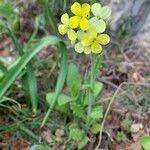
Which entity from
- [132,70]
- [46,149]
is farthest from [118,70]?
[46,149]

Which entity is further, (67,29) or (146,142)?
(146,142)

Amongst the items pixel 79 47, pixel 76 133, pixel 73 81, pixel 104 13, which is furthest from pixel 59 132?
pixel 104 13

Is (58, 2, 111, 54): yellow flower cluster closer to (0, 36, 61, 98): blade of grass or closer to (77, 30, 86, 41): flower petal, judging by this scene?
(77, 30, 86, 41): flower petal

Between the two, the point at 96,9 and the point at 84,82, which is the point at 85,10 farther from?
the point at 84,82

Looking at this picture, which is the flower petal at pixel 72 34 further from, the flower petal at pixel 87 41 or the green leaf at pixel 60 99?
the green leaf at pixel 60 99

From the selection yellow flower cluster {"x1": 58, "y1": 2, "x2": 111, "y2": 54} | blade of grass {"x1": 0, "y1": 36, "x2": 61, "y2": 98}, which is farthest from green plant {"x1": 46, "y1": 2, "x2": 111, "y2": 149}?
blade of grass {"x1": 0, "y1": 36, "x2": 61, "y2": 98}

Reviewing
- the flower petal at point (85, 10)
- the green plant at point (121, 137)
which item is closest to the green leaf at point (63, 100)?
the green plant at point (121, 137)
